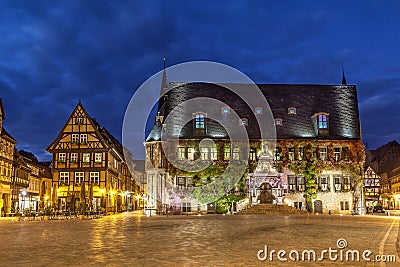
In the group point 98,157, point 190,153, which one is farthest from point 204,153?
point 98,157

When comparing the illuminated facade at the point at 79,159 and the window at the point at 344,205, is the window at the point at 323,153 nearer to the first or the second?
the window at the point at 344,205

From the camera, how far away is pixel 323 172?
46219 mm

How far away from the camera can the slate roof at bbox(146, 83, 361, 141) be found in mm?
47469

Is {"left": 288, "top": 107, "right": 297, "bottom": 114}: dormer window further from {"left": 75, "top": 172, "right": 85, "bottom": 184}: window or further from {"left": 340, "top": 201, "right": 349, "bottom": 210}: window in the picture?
{"left": 75, "top": 172, "right": 85, "bottom": 184}: window

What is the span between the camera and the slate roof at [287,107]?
4747cm

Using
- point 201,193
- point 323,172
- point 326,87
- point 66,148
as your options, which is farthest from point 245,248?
point 326,87

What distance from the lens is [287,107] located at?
5047 cm

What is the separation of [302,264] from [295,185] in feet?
121

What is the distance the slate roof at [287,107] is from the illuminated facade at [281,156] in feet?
0.36

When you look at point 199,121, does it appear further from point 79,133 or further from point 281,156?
point 79,133

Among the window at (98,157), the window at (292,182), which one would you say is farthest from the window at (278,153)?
the window at (98,157)

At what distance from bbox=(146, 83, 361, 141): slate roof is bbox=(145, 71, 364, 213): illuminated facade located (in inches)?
4.4

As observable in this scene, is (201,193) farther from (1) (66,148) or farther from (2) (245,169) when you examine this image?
(1) (66,148)

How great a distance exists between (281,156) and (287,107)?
6.97m
